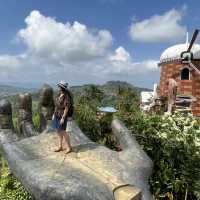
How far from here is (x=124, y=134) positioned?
812 cm

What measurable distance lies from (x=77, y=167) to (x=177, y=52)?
1501cm

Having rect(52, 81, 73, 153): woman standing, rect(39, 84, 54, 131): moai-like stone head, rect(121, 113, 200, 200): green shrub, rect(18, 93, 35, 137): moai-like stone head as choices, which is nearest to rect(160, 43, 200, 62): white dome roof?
rect(121, 113, 200, 200): green shrub

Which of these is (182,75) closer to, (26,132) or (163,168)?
(163,168)

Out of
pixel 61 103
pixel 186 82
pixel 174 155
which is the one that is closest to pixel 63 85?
pixel 61 103

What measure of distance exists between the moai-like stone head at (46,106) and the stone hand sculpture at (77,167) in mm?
564

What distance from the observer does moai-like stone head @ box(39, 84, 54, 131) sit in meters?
8.27

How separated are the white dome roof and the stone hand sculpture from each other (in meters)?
12.5

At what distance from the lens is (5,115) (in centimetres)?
780

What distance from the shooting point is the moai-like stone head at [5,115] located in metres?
7.75

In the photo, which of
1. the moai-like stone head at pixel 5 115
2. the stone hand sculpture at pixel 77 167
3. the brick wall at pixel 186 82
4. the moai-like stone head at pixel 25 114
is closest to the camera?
the stone hand sculpture at pixel 77 167

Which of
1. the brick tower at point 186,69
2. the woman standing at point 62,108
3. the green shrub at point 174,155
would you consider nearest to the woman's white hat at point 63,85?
the woman standing at point 62,108

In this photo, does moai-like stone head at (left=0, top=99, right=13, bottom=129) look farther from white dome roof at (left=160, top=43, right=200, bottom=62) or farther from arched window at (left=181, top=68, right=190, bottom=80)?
white dome roof at (left=160, top=43, right=200, bottom=62)

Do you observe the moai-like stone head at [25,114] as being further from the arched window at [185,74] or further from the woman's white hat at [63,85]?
the arched window at [185,74]

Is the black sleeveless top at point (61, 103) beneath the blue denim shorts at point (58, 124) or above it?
above
